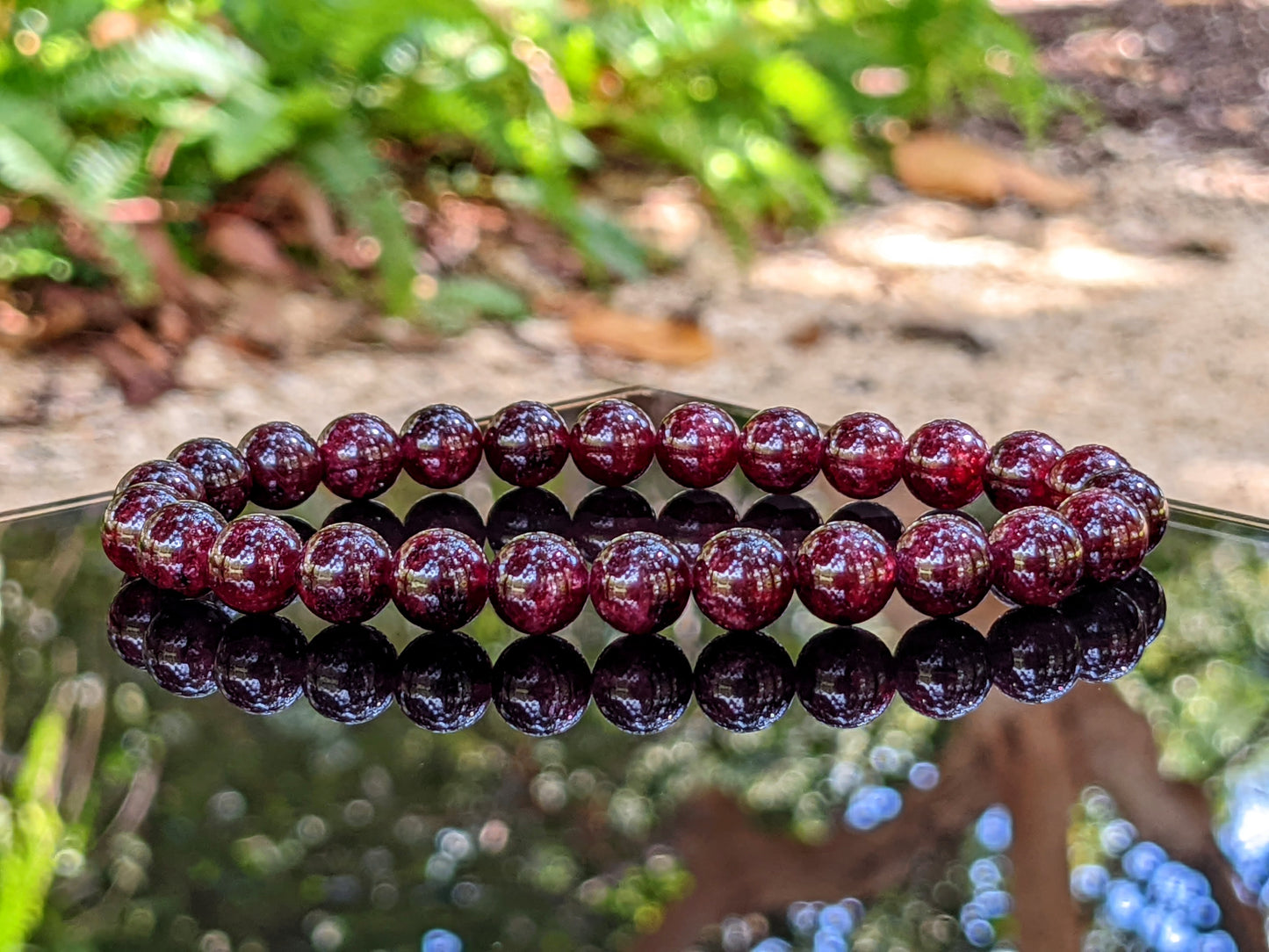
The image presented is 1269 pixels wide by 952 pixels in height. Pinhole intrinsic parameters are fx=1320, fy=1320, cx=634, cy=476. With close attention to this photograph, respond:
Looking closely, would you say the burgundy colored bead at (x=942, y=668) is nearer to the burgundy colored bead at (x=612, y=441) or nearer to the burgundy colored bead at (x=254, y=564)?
the burgundy colored bead at (x=612, y=441)

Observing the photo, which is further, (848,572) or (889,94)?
(889,94)

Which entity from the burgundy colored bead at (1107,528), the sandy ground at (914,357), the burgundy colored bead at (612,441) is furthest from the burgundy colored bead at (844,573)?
the sandy ground at (914,357)

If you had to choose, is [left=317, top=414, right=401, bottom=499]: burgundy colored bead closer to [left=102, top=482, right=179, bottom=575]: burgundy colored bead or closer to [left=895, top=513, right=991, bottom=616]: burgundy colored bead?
[left=102, top=482, right=179, bottom=575]: burgundy colored bead

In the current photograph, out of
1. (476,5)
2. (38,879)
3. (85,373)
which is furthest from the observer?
(476,5)

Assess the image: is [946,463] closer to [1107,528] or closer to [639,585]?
[1107,528]

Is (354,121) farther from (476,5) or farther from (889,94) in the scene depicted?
(889,94)

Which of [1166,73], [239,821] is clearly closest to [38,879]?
[239,821]

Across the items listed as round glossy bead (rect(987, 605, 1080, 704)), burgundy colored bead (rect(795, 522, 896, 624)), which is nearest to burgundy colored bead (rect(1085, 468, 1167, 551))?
round glossy bead (rect(987, 605, 1080, 704))
